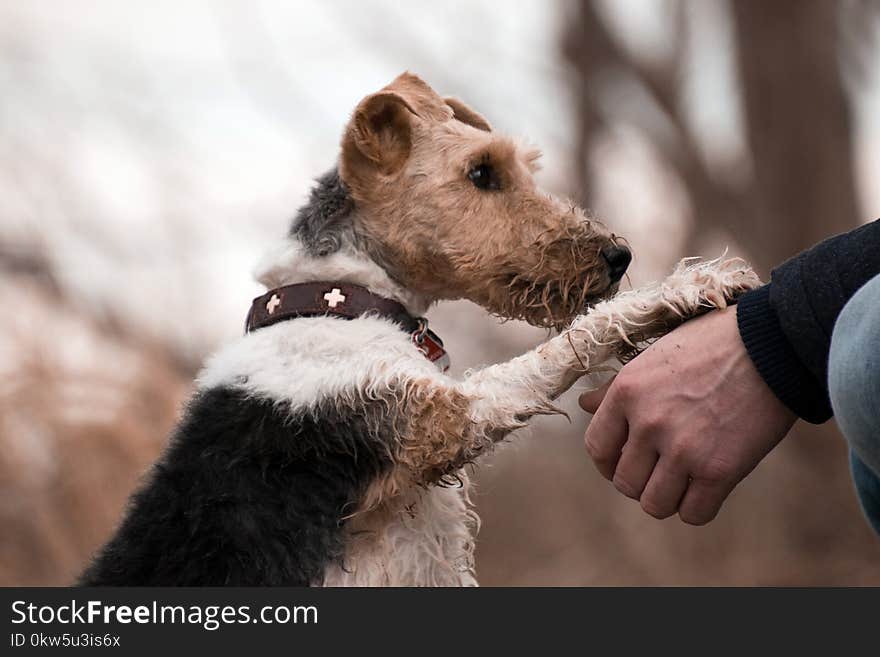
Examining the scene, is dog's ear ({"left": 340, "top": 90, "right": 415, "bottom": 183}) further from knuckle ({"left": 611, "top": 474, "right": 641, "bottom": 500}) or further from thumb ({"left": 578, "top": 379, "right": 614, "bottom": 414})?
knuckle ({"left": 611, "top": 474, "right": 641, "bottom": 500})

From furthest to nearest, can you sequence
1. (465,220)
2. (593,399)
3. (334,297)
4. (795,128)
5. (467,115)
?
(795,128), (467,115), (465,220), (334,297), (593,399)

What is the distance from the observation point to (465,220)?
3170 mm

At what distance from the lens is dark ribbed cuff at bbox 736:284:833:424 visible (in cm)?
220

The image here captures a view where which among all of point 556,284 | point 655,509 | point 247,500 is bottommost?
point 655,509

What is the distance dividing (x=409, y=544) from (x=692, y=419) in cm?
99

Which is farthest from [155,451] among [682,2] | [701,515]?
[682,2]

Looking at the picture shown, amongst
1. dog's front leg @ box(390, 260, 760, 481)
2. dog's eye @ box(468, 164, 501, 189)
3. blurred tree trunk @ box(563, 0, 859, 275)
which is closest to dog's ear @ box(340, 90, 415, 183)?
dog's eye @ box(468, 164, 501, 189)

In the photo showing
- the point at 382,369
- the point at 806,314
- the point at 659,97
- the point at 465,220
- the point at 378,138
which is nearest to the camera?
the point at 806,314

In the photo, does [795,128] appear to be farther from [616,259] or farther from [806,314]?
[806,314]

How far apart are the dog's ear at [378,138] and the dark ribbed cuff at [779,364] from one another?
1.41 metres

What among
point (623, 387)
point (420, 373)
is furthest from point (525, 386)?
point (623, 387)

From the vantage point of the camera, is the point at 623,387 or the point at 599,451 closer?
the point at 623,387

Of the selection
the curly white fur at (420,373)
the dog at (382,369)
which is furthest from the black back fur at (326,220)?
the curly white fur at (420,373)
